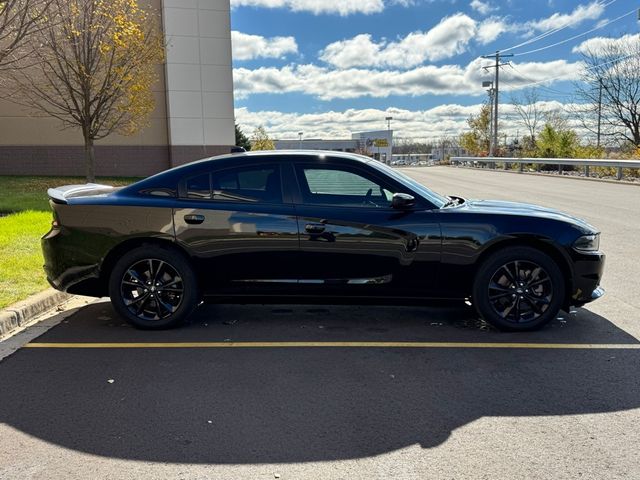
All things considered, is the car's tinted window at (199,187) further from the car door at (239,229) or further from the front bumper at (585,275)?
the front bumper at (585,275)

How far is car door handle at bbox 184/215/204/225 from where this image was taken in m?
4.92

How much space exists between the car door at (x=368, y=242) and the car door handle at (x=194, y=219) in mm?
904

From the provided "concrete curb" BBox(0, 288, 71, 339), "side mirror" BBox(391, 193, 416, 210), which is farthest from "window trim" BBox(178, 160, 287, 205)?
"concrete curb" BBox(0, 288, 71, 339)

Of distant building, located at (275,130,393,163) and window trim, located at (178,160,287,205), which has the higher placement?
distant building, located at (275,130,393,163)

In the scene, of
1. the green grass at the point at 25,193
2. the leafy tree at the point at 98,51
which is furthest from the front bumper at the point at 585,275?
the leafy tree at the point at 98,51

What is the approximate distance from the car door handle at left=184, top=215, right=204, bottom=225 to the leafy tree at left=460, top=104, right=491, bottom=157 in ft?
201

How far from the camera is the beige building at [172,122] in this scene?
23.8 meters

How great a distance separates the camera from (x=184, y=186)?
16.5ft

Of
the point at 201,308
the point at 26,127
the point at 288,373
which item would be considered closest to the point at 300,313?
the point at 201,308

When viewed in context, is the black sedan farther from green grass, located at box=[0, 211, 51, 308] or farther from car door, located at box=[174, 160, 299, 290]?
green grass, located at box=[0, 211, 51, 308]

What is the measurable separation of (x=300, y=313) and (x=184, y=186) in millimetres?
1759

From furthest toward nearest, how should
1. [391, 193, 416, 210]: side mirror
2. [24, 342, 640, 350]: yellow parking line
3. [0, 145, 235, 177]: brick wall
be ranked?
[0, 145, 235, 177]: brick wall
[391, 193, 416, 210]: side mirror
[24, 342, 640, 350]: yellow parking line

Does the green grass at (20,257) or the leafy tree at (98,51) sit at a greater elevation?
the leafy tree at (98,51)

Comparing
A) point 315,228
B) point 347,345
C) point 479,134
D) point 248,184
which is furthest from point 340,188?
point 479,134
